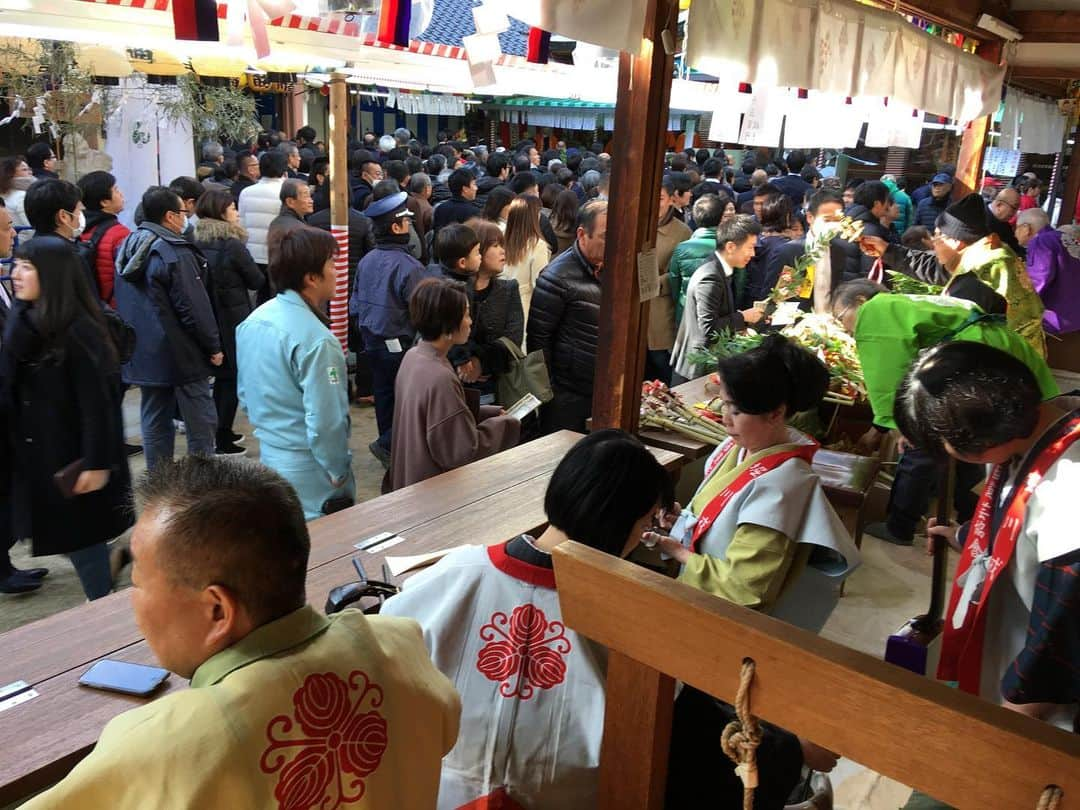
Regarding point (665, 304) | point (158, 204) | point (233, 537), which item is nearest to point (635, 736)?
point (233, 537)

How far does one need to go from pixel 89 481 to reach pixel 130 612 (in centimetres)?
112

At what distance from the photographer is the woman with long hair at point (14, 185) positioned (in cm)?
633

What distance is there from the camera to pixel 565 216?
694 centimetres

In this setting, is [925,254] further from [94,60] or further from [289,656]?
[94,60]

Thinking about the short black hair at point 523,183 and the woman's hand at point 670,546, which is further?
the short black hair at point 523,183

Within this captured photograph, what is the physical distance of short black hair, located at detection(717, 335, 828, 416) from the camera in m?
2.67

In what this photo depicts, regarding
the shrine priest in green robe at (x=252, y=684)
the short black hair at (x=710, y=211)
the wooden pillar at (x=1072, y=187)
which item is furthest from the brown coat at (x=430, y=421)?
the wooden pillar at (x=1072, y=187)

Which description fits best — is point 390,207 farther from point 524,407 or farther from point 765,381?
point 765,381

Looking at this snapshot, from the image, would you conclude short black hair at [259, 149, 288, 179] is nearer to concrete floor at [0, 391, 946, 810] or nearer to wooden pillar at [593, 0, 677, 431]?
concrete floor at [0, 391, 946, 810]

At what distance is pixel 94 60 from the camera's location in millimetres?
→ 8188

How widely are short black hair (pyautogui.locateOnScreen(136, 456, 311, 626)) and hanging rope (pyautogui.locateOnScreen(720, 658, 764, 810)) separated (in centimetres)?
67

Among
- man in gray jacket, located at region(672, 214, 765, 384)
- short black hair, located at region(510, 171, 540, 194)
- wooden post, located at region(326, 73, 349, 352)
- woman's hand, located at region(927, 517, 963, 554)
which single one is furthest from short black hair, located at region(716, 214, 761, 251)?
woman's hand, located at region(927, 517, 963, 554)

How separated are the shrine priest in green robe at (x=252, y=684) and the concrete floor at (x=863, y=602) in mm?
2332

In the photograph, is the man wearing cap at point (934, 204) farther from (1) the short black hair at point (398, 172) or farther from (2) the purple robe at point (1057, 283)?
(1) the short black hair at point (398, 172)
